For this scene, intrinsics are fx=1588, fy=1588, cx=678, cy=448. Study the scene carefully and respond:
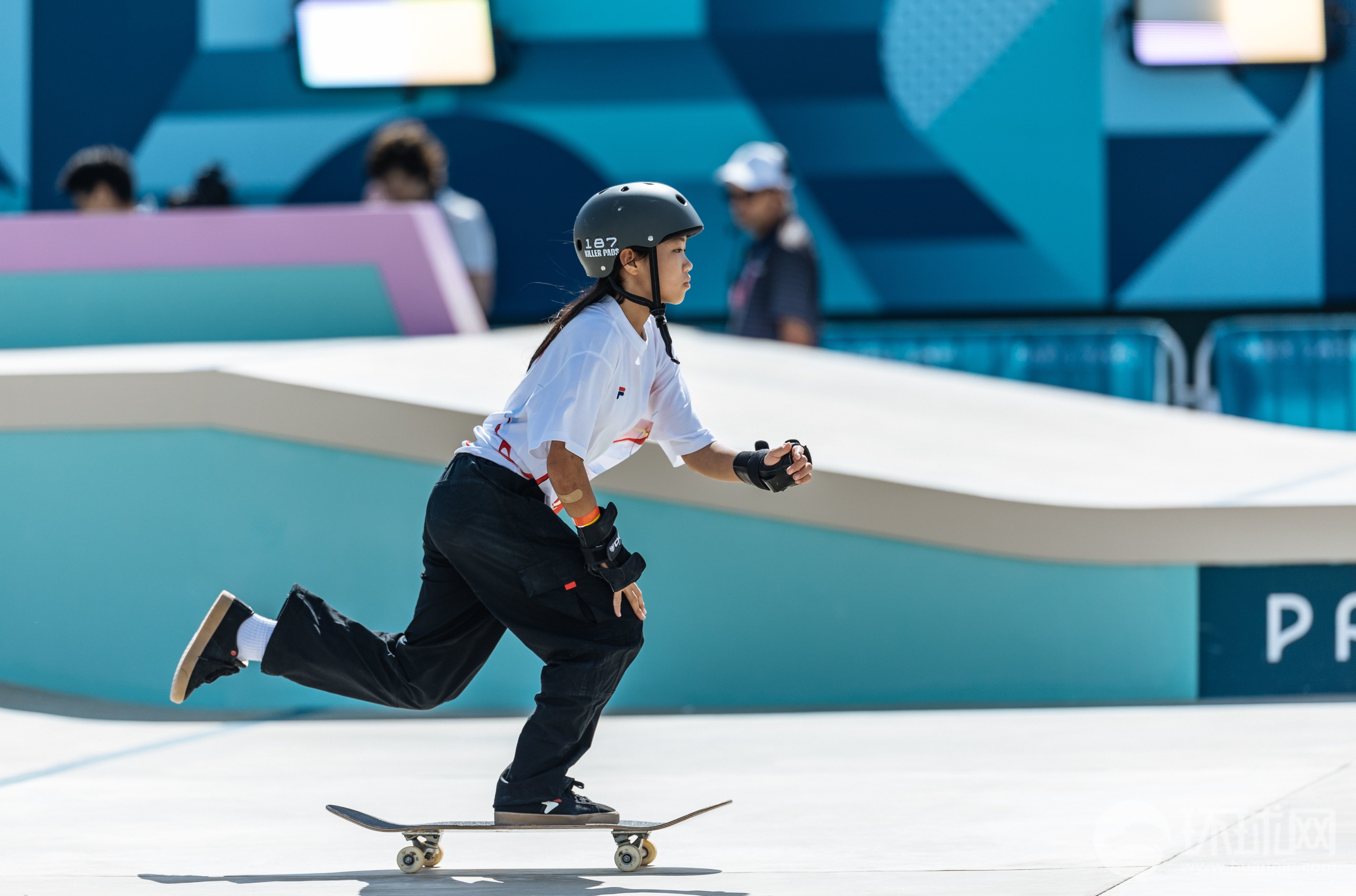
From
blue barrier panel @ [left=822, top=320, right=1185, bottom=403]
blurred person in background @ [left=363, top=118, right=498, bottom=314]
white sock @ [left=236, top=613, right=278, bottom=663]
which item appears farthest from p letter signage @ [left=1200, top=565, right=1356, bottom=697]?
blurred person in background @ [left=363, top=118, right=498, bottom=314]

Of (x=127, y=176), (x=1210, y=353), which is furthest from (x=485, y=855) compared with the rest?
(x=1210, y=353)

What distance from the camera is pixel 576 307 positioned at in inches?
143

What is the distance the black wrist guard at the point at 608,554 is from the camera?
11.3 feet

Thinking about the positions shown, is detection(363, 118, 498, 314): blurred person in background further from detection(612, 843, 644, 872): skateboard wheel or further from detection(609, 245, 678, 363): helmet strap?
detection(612, 843, 644, 872): skateboard wheel

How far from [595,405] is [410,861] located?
1089 millimetres

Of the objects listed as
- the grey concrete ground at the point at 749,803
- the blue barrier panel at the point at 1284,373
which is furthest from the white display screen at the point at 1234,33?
the grey concrete ground at the point at 749,803

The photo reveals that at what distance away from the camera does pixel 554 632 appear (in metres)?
3.64

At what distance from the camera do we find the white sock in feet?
12.5

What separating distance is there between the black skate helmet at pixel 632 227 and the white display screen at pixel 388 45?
785 cm

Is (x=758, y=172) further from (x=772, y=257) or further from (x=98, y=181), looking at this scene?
(x=98, y=181)

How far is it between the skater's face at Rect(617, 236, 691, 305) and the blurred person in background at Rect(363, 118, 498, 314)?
16.3ft

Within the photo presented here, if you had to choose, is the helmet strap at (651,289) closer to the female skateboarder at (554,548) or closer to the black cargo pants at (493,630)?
the female skateboarder at (554,548)

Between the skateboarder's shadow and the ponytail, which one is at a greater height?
the ponytail

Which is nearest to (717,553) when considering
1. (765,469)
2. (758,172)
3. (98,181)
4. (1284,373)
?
(765,469)
